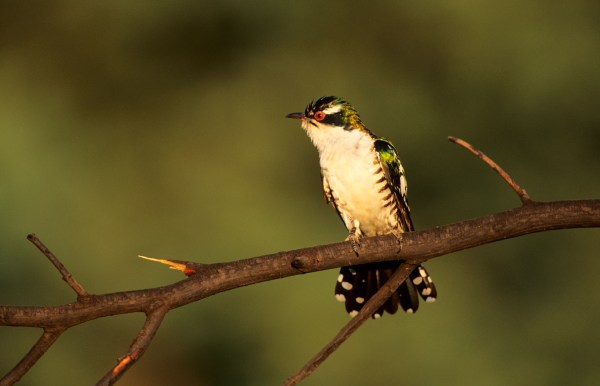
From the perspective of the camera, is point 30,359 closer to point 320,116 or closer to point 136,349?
point 136,349

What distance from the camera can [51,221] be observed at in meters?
10.6

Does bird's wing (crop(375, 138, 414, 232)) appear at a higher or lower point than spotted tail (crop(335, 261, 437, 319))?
higher

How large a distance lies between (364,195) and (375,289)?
0.55 metres

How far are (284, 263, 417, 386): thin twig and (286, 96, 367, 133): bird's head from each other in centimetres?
203

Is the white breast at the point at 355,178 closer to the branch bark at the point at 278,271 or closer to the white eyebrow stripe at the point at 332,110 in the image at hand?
the white eyebrow stripe at the point at 332,110

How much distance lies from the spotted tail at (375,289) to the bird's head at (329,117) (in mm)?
902

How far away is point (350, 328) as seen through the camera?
325 centimetres

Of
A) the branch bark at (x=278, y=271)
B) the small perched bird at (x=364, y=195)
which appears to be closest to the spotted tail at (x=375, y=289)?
the small perched bird at (x=364, y=195)

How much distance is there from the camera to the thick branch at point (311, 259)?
311cm

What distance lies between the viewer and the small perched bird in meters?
5.20

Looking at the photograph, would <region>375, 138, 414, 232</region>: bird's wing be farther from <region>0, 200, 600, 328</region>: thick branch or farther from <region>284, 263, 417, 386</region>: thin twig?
<region>284, 263, 417, 386</region>: thin twig

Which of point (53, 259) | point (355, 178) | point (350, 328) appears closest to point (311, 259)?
point (350, 328)

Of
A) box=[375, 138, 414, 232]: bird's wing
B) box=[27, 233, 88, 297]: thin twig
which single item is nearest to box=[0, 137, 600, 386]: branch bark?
box=[27, 233, 88, 297]: thin twig

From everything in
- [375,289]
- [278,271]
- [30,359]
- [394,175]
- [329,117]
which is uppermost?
[329,117]
